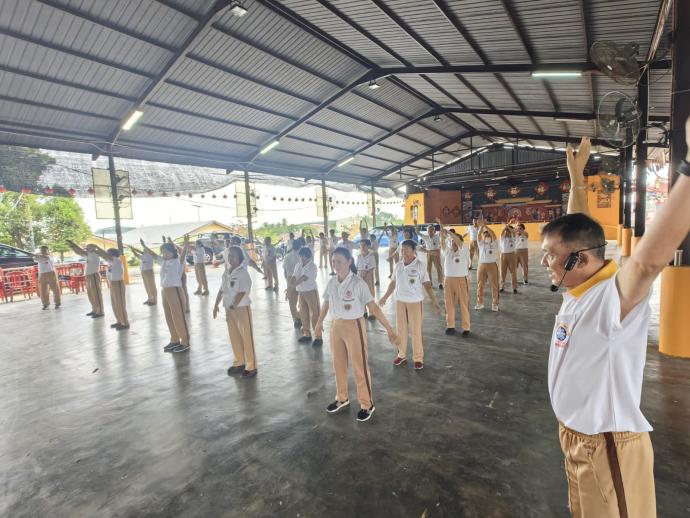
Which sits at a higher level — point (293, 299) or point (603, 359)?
point (603, 359)

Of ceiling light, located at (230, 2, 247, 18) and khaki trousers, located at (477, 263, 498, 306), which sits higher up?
ceiling light, located at (230, 2, 247, 18)

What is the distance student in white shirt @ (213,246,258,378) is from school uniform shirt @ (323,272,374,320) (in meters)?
1.35

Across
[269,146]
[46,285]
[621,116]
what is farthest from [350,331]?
[269,146]

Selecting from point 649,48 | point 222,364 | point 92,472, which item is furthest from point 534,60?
point 92,472

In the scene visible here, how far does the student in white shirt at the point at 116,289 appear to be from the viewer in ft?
21.9

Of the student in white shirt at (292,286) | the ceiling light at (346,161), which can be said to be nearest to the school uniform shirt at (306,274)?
the student in white shirt at (292,286)

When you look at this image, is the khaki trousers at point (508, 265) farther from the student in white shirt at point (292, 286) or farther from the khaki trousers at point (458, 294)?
the student in white shirt at point (292, 286)

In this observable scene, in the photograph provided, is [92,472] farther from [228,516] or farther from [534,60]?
[534,60]

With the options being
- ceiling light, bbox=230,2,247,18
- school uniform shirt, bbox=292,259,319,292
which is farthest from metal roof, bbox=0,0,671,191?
school uniform shirt, bbox=292,259,319,292

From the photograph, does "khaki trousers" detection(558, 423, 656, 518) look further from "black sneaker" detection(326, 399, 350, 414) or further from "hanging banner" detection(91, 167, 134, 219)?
"hanging banner" detection(91, 167, 134, 219)

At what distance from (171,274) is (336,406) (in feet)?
10.8

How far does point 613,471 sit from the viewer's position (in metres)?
1.26

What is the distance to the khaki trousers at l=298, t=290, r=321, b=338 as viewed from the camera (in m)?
5.46

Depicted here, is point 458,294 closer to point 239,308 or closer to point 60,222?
point 239,308
